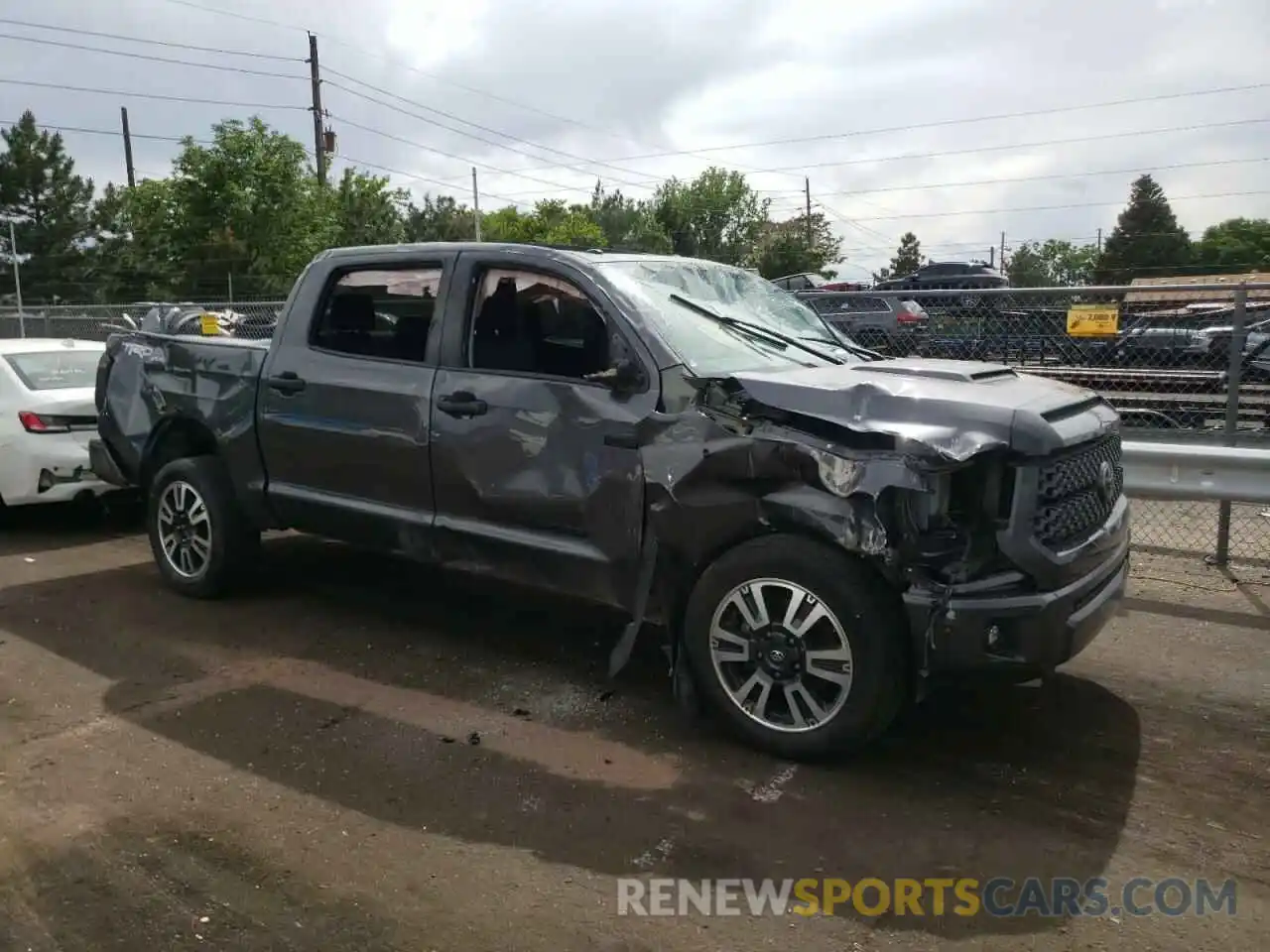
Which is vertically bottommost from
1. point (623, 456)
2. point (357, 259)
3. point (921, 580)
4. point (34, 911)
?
point (34, 911)

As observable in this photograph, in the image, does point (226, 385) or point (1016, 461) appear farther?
point (226, 385)

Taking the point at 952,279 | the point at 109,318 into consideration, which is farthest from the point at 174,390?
the point at 952,279

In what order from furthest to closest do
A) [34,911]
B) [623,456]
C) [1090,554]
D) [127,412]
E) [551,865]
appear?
[127,412] → [623,456] → [1090,554] → [551,865] → [34,911]

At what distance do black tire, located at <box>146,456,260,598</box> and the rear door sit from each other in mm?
359

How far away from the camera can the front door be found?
425 centimetres

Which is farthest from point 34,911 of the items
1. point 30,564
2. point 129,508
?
point 129,508

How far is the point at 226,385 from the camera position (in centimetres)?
573

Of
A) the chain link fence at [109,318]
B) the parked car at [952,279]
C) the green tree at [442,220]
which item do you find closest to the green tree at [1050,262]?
the green tree at [442,220]

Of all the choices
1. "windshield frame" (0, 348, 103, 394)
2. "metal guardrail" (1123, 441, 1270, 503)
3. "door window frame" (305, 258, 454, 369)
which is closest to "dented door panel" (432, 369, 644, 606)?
"door window frame" (305, 258, 454, 369)

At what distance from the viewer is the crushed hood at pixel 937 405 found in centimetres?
353

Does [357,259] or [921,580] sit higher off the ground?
[357,259]

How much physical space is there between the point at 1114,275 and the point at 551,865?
7737 cm

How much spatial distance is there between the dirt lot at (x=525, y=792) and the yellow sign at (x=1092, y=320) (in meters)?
2.37

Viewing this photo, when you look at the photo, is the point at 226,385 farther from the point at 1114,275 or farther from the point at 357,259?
the point at 1114,275
